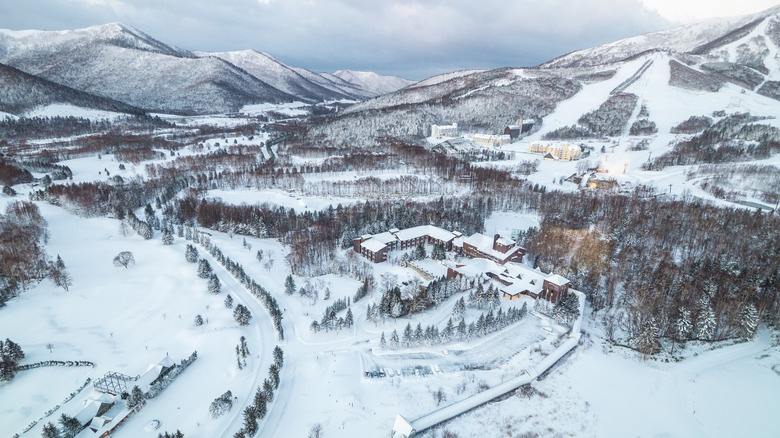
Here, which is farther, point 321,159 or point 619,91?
point 619,91

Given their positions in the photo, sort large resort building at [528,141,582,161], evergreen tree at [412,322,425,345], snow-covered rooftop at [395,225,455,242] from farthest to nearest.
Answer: large resort building at [528,141,582,161], snow-covered rooftop at [395,225,455,242], evergreen tree at [412,322,425,345]

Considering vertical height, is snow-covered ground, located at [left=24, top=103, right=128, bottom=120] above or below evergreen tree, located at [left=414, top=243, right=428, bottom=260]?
above

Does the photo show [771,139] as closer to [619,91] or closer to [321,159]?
[619,91]

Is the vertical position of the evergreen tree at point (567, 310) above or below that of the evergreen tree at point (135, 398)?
above

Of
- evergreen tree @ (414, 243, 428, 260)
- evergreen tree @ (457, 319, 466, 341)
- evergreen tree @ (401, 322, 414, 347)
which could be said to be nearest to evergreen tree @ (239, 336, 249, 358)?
evergreen tree @ (401, 322, 414, 347)

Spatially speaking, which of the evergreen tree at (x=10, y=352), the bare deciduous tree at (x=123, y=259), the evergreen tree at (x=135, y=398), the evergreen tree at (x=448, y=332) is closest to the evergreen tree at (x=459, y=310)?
the evergreen tree at (x=448, y=332)

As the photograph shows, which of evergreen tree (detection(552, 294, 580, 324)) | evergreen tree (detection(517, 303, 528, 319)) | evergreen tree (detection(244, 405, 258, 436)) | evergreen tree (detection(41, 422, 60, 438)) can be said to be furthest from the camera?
evergreen tree (detection(517, 303, 528, 319))

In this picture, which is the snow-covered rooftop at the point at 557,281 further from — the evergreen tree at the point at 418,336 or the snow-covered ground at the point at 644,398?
the evergreen tree at the point at 418,336

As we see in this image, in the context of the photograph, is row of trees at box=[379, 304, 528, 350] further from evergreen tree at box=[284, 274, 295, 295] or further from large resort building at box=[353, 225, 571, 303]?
evergreen tree at box=[284, 274, 295, 295]

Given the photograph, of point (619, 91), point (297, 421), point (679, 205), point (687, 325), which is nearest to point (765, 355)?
point (687, 325)

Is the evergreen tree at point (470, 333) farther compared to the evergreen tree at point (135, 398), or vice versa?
the evergreen tree at point (470, 333)

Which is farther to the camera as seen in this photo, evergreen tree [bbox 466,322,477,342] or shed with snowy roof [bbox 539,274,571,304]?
shed with snowy roof [bbox 539,274,571,304]
